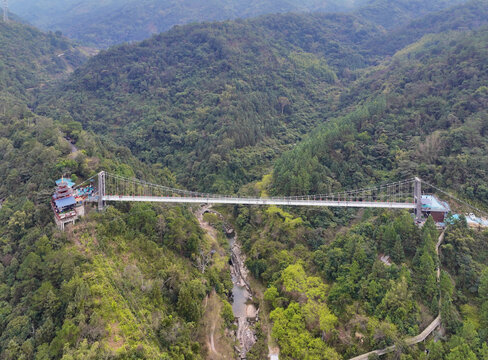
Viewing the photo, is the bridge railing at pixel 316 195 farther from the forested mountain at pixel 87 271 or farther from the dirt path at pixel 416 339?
the dirt path at pixel 416 339

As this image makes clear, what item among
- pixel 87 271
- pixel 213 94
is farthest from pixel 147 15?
pixel 87 271

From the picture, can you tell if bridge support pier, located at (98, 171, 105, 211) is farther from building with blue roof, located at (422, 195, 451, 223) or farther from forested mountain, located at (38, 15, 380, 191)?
building with blue roof, located at (422, 195, 451, 223)

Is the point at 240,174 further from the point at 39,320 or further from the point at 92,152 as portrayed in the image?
the point at 39,320

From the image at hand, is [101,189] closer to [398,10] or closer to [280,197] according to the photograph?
[280,197]

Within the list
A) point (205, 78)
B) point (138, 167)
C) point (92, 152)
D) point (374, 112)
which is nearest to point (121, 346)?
point (92, 152)

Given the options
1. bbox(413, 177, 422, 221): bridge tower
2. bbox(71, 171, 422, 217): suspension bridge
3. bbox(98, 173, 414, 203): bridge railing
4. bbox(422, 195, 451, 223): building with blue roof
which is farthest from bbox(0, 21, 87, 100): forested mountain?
bbox(422, 195, 451, 223): building with blue roof
